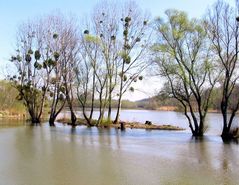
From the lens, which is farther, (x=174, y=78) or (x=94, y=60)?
(x=94, y=60)

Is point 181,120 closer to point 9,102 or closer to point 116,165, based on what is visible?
point 9,102

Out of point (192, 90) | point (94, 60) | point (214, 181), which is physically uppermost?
point (94, 60)

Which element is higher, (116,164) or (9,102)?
(9,102)

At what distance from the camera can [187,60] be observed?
31.1 metres

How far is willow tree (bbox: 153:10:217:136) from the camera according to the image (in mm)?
30281

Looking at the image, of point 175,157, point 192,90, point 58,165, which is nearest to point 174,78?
point 192,90

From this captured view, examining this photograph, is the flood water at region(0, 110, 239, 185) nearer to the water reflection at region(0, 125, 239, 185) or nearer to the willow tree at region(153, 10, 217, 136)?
the water reflection at region(0, 125, 239, 185)

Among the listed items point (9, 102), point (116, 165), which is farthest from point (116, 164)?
point (9, 102)

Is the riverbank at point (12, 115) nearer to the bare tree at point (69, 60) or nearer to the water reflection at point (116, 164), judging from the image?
the bare tree at point (69, 60)

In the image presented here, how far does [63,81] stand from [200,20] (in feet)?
64.6

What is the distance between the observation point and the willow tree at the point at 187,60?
30281mm

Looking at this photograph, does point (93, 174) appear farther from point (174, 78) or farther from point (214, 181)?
point (174, 78)

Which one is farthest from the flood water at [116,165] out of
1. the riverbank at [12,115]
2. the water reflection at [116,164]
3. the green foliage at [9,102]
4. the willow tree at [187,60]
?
the green foliage at [9,102]

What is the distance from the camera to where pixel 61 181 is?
11.4 metres
